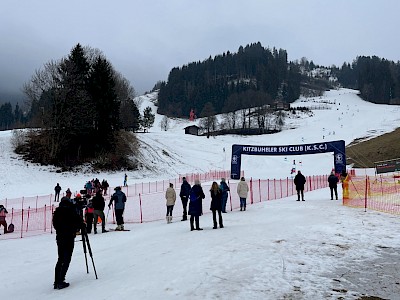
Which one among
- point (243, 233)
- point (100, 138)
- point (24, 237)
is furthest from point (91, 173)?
point (243, 233)

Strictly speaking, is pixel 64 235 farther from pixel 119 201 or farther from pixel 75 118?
pixel 75 118

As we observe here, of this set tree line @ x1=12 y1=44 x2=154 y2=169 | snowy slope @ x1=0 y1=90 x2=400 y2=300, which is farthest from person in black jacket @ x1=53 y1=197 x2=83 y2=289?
tree line @ x1=12 y1=44 x2=154 y2=169

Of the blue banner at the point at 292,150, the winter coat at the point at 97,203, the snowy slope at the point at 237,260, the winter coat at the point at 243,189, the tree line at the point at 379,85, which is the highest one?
the tree line at the point at 379,85

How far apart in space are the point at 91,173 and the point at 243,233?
1314 inches

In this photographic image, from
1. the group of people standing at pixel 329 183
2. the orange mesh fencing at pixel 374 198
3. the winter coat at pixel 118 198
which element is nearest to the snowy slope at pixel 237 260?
the winter coat at pixel 118 198

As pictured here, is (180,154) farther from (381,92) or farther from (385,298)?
(381,92)

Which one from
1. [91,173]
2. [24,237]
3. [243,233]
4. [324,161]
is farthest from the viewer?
[324,161]

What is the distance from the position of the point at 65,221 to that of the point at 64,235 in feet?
0.93

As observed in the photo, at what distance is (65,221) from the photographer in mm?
7180

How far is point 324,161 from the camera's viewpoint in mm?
53062

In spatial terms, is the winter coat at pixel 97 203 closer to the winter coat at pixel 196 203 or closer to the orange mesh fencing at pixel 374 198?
the winter coat at pixel 196 203

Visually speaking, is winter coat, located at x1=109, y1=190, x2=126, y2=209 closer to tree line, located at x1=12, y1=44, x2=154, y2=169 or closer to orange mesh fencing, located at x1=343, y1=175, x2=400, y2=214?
orange mesh fencing, located at x1=343, y1=175, x2=400, y2=214

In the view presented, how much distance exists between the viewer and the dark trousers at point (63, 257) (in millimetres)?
6945

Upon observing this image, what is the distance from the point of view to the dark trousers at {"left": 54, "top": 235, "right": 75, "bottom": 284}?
6.95m
